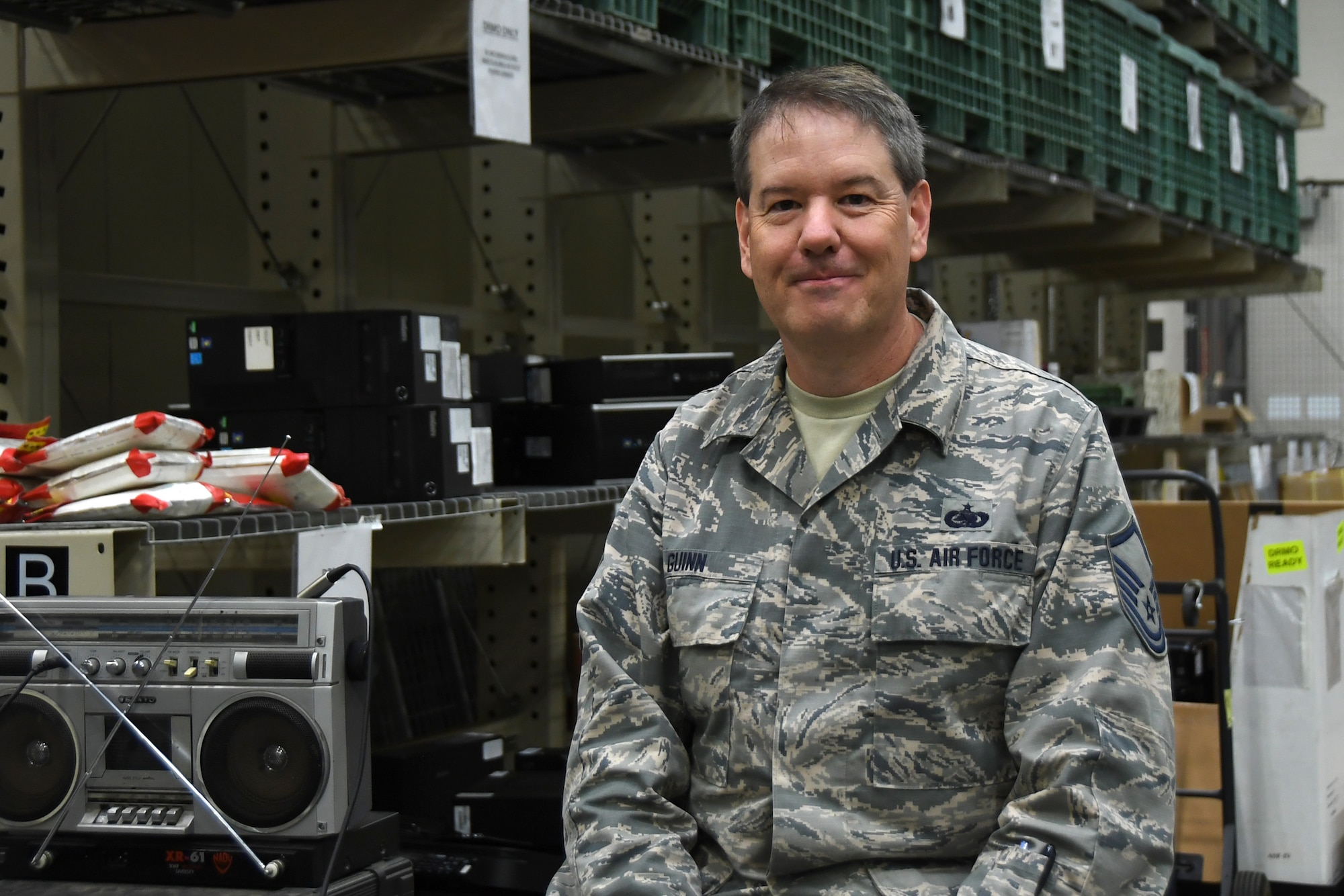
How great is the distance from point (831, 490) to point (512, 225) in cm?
258

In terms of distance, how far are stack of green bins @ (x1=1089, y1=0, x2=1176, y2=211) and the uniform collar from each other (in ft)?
10.9

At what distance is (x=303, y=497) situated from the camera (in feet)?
6.54

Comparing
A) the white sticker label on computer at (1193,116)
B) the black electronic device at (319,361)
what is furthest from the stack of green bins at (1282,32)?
the black electronic device at (319,361)

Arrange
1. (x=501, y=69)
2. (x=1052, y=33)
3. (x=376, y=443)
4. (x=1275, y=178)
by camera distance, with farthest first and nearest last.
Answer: (x=1275, y=178) → (x=1052, y=33) → (x=376, y=443) → (x=501, y=69)

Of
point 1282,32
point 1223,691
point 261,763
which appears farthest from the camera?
point 1282,32

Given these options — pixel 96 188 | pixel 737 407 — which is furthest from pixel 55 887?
pixel 96 188

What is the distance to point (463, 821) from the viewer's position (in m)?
2.60

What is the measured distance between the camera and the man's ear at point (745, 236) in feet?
5.03

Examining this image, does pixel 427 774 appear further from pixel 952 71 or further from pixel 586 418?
pixel 952 71

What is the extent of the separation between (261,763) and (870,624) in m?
0.69

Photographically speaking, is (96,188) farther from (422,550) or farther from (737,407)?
(737,407)

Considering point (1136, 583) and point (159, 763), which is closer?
point (1136, 583)

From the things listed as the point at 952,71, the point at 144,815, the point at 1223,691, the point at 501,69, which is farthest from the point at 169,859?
the point at 952,71

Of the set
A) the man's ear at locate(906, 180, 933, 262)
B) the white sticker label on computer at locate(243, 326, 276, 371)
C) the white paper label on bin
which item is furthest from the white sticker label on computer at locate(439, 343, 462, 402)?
the man's ear at locate(906, 180, 933, 262)
